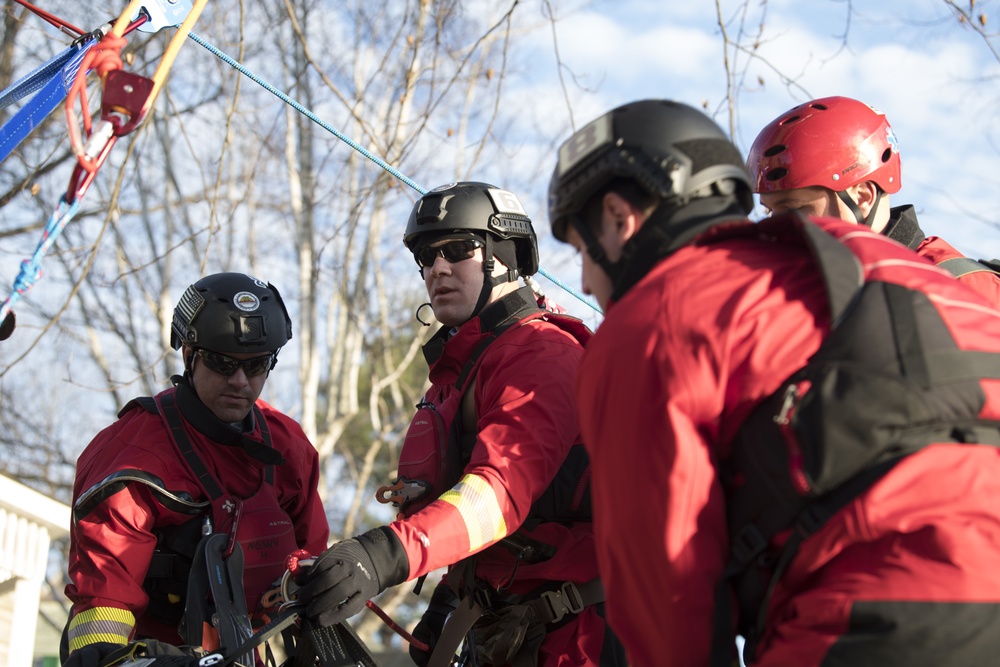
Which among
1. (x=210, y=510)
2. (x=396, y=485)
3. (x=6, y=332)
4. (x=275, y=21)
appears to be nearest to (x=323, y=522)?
(x=210, y=510)

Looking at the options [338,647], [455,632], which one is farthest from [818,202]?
[338,647]

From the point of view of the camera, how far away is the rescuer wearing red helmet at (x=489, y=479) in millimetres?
3359

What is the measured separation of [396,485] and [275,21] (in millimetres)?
11227

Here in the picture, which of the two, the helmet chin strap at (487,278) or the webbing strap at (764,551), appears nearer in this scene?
the webbing strap at (764,551)

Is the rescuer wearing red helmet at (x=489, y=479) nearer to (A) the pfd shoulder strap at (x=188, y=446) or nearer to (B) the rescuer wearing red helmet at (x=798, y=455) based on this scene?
(A) the pfd shoulder strap at (x=188, y=446)

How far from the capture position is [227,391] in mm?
4617

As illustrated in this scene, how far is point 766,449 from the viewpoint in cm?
211

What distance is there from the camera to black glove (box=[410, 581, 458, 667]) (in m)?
4.56

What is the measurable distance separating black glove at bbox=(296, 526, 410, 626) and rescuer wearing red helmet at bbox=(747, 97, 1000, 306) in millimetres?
2152

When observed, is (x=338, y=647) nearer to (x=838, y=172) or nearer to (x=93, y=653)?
(x=93, y=653)

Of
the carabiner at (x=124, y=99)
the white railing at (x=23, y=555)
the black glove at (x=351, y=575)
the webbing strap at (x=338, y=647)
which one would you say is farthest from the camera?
the white railing at (x=23, y=555)

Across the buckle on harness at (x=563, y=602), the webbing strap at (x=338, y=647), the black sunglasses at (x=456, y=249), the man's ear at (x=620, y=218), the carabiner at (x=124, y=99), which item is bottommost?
the buckle on harness at (x=563, y=602)

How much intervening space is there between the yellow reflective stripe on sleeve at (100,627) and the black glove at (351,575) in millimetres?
1091

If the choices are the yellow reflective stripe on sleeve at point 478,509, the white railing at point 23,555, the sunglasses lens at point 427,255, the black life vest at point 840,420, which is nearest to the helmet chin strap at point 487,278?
the sunglasses lens at point 427,255
